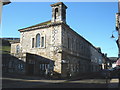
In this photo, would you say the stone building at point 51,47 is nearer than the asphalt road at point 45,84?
No

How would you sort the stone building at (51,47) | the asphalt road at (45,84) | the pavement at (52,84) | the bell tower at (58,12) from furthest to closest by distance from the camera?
the bell tower at (58,12), the stone building at (51,47), the pavement at (52,84), the asphalt road at (45,84)

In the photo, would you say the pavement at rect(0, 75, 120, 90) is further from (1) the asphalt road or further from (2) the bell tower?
(2) the bell tower

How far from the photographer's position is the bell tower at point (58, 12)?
25297 millimetres

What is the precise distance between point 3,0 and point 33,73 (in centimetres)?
1694

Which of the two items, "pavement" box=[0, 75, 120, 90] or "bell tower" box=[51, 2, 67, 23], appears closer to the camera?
"pavement" box=[0, 75, 120, 90]

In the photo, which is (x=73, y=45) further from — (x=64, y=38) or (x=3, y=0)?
(x=3, y=0)

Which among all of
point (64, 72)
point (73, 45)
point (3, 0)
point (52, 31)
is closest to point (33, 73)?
point (64, 72)

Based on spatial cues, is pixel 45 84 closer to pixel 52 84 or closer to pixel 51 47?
pixel 52 84

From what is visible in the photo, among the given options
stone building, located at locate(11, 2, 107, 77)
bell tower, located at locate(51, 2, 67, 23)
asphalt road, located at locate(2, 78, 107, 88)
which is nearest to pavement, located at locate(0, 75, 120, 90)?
asphalt road, located at locate(2, 78, 107, 88)

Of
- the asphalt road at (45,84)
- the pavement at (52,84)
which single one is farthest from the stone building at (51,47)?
the asphalt road at (45,84)

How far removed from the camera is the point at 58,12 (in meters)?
25.6

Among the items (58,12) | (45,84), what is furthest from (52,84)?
(58,12)

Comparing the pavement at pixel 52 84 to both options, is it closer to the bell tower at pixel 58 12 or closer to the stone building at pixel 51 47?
the stone building at pixel 51 47

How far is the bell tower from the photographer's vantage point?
83.0 ft
